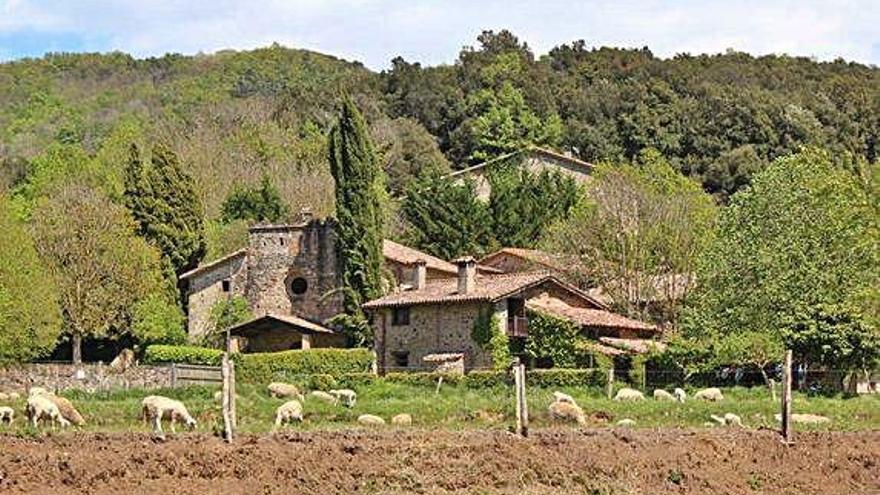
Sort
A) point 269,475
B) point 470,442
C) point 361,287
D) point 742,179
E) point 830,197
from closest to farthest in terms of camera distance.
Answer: point 269,475 < point 470,442 < point 830,197 < point 361,287 < point 742,179

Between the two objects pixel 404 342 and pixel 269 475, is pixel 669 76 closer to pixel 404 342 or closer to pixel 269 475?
pixel 404 342

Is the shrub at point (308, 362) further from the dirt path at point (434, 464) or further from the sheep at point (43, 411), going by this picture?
the dirt path at point (434, 464)

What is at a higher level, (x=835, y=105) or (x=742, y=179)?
(x=835, y=105)

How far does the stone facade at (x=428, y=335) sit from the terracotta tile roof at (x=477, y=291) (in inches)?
16.1

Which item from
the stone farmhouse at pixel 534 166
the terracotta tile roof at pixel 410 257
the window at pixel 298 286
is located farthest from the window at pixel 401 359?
the stone farmhouse at pixel 534 166

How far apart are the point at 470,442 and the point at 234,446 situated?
4.43 meters

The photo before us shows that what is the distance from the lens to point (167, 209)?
234 feet

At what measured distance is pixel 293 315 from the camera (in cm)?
6850

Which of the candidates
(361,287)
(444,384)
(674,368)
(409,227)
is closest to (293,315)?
(361,287)

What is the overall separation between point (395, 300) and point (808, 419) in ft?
88.9

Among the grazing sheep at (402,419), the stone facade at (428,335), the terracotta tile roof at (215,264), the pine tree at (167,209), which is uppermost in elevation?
the pine tree at (167,209)

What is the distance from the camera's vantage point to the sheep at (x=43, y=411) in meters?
30.8

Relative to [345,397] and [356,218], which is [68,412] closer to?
[345,397]

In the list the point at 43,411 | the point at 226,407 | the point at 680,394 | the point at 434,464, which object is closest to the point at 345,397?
the point at 680,394
